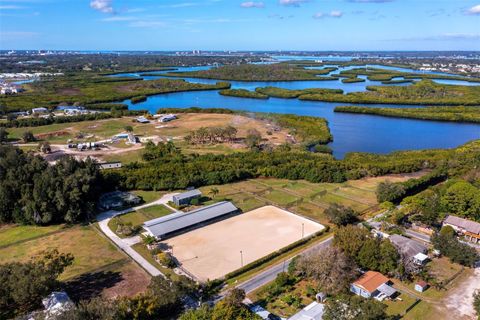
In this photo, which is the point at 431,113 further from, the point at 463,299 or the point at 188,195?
the point at 463,299

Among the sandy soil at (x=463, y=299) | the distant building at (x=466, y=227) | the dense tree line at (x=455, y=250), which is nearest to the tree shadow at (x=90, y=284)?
the sandy soil at (x=463, y=299)

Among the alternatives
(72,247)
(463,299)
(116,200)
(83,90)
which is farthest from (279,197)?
(83,90)

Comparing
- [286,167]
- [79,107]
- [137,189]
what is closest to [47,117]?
[79,107]

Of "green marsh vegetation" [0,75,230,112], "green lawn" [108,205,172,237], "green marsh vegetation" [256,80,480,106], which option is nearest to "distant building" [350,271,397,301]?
"green lawn" [108,205,172,237]

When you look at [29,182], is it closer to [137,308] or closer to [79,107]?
[137,308]

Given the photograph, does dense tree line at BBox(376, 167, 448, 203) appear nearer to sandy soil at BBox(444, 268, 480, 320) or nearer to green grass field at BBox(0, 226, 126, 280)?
sandy soil at BBox(444, 268, 480, 320)

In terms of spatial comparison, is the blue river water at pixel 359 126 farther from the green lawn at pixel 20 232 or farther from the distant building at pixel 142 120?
the green lawn at pixel 20 232
